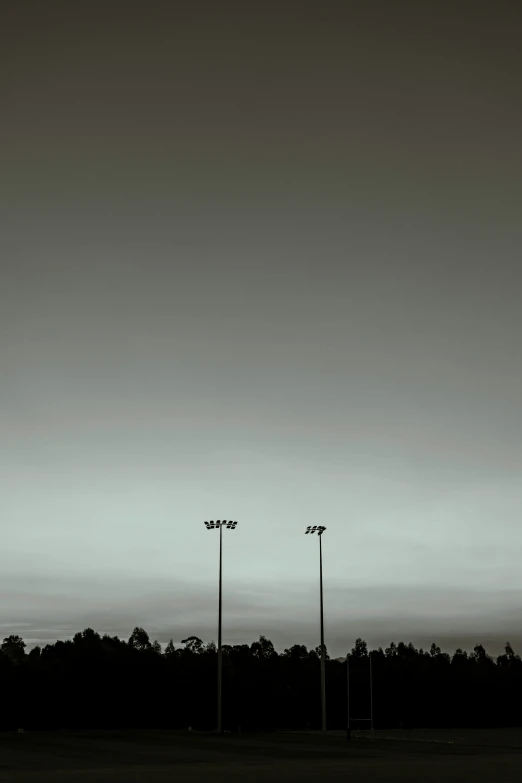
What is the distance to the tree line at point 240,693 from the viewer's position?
113 meters

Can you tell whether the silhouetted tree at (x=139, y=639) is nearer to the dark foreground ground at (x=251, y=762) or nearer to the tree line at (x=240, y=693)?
the tree line at (x=240, y=693)

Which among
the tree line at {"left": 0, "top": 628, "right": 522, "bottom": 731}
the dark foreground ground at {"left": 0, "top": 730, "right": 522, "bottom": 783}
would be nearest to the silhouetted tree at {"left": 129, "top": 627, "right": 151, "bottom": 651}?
the tree line at {"left": 0, "top": 628, "right": 522, "bottom": 731}

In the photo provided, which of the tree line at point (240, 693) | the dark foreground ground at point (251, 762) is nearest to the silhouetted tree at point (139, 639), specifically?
the tree line at point (240, 693)

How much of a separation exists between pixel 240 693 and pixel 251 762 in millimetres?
93387

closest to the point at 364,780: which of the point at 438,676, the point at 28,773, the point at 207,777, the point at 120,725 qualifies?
the point at 207,777

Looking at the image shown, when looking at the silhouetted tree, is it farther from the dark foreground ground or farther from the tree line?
the dark foreground ground

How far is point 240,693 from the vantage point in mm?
126062

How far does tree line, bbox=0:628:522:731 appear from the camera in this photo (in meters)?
113

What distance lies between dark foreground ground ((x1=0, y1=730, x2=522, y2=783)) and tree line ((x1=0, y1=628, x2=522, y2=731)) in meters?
57.9

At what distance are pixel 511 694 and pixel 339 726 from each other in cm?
3645

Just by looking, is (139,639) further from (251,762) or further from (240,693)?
(251,762)

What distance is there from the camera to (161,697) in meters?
119

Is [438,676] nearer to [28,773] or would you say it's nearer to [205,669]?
[205,669]

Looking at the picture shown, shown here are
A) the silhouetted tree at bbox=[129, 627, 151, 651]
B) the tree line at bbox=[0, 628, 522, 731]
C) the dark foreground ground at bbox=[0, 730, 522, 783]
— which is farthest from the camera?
the silhouetted tree at bbox=[129, 627, 151, 651]
